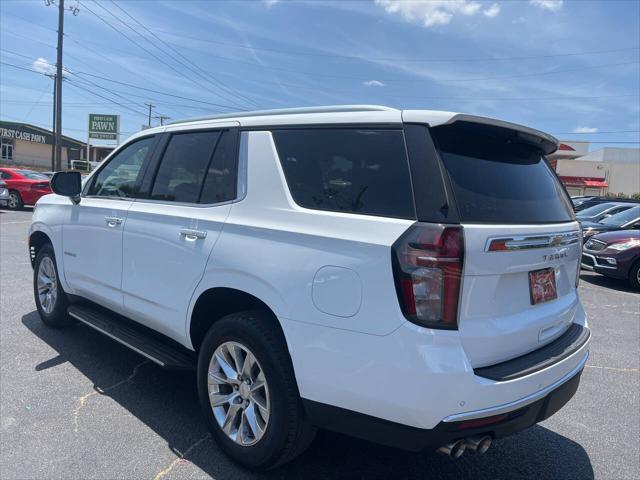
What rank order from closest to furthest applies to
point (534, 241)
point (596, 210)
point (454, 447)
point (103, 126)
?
point (454, 447)
point (534, 241)
point (596, 210)
point (103, 126)

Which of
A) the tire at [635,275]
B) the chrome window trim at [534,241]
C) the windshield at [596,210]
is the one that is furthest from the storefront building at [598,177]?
the chrome window trim at [534,241]

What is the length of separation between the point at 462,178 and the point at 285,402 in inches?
55.4

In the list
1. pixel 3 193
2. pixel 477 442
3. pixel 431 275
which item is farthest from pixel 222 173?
pixel 3 193

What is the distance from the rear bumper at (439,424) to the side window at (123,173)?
2.46 meters

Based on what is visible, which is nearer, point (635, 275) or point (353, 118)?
point (353, 118)

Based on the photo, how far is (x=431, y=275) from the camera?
215cm

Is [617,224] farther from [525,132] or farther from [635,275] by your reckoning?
[525,132]

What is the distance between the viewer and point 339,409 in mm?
2355

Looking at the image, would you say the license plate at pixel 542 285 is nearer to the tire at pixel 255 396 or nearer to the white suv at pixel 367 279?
the white suv at pixel 367 279

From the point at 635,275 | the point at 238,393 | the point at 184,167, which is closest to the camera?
the point at 238,393

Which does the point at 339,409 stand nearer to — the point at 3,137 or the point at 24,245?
the point at 24,245

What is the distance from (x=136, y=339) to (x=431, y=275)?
7.87ft

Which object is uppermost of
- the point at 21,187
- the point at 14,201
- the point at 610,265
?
the point at 610,265

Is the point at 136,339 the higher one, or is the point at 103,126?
the point at 103,126
